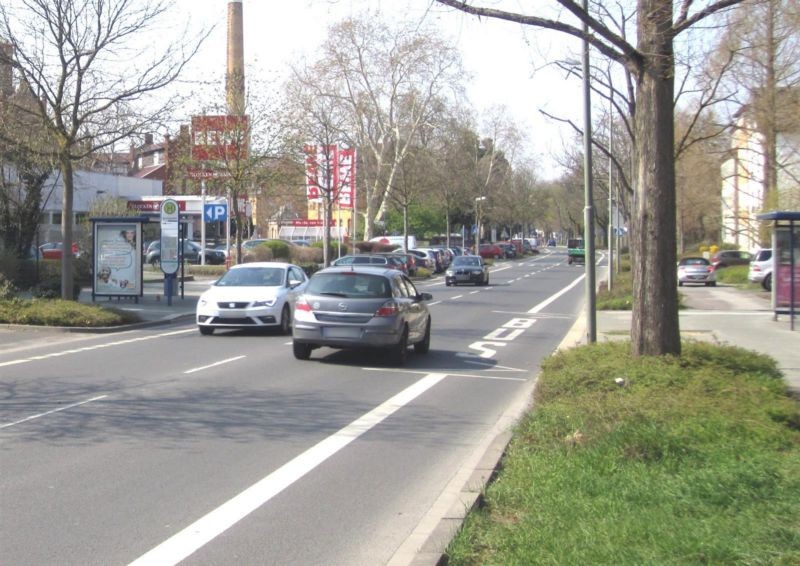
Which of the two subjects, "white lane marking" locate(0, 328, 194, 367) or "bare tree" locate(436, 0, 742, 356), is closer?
"bare tree" locate(436, 0, 742, 356)

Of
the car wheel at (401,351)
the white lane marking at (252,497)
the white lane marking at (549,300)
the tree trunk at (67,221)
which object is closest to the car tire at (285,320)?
the car wheel at (401,351)

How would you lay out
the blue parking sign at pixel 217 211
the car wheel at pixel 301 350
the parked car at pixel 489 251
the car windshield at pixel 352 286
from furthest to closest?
the parked car at pixel 489 251 → the blue parking sign at pixel 217 211 → the car wheel at pixel 301 350 → the car windshield at pixel 352 286

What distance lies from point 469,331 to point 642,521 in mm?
15871

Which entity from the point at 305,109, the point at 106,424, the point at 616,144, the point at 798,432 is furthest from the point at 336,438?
the point at 305,109

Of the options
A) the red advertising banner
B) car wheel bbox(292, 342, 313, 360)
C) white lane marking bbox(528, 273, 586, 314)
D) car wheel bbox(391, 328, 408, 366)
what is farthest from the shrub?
car wheel bbox(391, 328, 408, 366)

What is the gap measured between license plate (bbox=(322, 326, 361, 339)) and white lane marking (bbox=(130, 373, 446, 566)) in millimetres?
3493

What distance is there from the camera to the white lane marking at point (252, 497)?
563cm

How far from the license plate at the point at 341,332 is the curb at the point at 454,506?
16.2 ft

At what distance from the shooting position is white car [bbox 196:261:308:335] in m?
18.6

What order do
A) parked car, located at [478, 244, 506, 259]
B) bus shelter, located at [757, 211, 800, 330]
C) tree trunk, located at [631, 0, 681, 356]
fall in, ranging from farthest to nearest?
parked car, located at [478, 244, 506, 259] → bus shelter, located at [757, 211, 800, 330] → tree trunk, located at [631, 0, 681, 356]

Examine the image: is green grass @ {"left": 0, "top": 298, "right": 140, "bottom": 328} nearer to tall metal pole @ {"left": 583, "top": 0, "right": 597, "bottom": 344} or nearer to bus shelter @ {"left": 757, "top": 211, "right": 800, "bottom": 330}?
tall metal pole @ {"left": 583, "top": 0, "right": 597, "bottom": 344}

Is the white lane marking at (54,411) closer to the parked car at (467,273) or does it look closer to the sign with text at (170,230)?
the sign with text at (170,230)

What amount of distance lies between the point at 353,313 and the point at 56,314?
8713mm

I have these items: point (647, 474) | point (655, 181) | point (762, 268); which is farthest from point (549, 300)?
point (647, 474)
